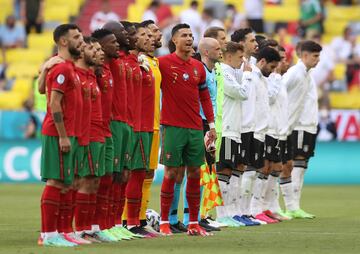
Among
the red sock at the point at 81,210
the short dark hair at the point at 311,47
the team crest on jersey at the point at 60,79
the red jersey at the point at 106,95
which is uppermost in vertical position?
the short dark hair at the point at 311,47

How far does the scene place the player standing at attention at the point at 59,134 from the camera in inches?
512

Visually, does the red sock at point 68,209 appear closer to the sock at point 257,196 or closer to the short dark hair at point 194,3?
the sock at point 257,196

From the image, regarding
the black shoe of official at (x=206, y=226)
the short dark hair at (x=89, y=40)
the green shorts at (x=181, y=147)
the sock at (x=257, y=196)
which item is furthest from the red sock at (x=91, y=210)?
the sock at (x=257, y=196)

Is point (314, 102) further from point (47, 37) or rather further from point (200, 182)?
point (47, 37)

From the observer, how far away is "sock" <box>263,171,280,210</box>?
61.3ft

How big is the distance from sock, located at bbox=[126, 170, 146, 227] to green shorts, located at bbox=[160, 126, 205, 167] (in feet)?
1.26

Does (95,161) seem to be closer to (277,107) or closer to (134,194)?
(134,194)

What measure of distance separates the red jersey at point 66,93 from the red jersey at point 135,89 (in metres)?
1.48

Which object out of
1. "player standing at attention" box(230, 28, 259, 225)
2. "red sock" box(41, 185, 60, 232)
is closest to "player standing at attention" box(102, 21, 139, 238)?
"red sock" box(41, 185, 60, 232)

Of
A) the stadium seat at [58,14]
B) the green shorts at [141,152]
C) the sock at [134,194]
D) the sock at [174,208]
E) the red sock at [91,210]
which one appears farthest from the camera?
the stadium seat at [58,14]

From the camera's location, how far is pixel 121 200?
48.1 ft

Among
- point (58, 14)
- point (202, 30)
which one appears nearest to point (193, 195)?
point (202, 30)

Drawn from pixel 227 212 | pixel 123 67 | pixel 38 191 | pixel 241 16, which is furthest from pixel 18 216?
pixel 241 16

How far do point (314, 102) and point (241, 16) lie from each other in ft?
42.0
